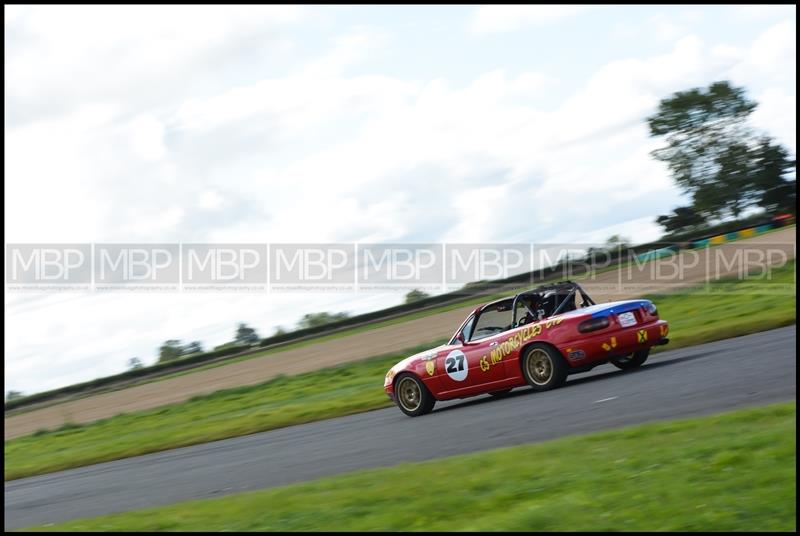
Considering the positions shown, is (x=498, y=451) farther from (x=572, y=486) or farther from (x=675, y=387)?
(x=675, y=387)

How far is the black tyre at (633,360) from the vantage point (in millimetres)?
14156

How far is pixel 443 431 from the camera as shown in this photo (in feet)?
37.5

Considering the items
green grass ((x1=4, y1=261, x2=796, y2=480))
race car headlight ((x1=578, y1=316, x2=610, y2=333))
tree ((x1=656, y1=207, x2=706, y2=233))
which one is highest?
tree ((x1=656, y1=207, x2=706, y2=233))

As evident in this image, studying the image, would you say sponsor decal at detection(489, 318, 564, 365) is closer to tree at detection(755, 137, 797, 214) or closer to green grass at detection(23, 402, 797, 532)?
green grass at detection(23, 402, 797, 532)

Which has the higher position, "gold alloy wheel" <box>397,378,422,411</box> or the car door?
the car door

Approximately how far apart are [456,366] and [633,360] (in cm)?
250

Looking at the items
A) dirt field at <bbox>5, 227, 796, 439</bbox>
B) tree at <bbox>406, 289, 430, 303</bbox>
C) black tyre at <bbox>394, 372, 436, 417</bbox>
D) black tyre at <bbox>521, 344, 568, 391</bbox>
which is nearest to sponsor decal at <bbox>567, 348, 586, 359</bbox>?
Result: black tyre at <bbox>521, 344, 568, 391</bbox>

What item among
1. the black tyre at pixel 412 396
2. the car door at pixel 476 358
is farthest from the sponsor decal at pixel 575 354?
the black tyre at pixel 412 396

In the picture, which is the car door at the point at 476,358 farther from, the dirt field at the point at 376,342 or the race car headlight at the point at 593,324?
the dirt field at the point at 376,342

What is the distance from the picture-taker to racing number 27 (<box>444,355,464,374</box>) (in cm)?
1402

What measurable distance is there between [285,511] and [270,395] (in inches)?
661

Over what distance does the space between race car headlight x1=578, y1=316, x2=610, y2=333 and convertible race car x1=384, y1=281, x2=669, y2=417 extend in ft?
0.04

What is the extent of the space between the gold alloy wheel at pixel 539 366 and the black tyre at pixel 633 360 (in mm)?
1324

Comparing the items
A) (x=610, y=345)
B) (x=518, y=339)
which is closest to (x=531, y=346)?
(x=518, y=339)
